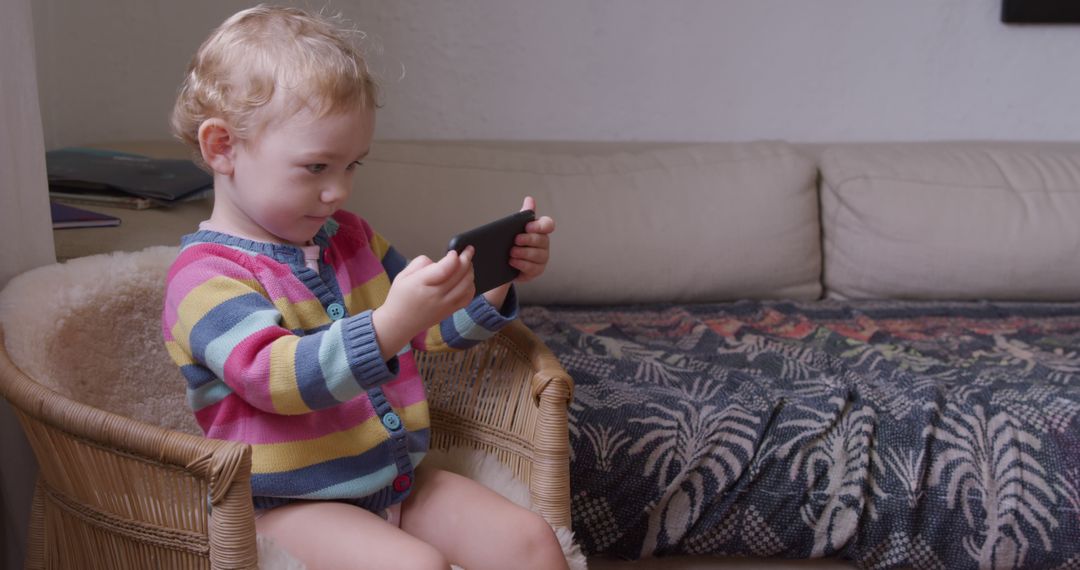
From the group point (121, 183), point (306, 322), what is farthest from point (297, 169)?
point (121, 183)

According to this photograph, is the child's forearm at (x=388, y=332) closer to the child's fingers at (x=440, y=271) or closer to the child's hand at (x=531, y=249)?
the child's fingers at (x=440, y=271)

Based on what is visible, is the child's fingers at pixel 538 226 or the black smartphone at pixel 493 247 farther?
the child's fingers at pixel 538 226

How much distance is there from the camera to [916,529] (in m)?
1.46

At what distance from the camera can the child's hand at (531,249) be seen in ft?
3.74

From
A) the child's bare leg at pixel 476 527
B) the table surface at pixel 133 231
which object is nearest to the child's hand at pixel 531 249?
the child's bare leg at pixel 476 527

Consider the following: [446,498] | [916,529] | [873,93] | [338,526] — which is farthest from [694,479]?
[873,93]

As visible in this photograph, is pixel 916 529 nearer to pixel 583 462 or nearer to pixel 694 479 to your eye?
pixel 694 479

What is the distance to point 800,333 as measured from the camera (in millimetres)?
1931

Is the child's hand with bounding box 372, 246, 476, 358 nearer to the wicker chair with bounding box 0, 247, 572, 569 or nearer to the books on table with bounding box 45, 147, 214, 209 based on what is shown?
the wicker chair with bounding box 0, 247, 572, 569

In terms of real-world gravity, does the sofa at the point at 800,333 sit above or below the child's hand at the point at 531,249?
below

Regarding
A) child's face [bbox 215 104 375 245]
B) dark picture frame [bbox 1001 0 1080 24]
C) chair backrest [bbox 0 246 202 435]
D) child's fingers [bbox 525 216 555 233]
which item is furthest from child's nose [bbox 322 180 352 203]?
dark picture frame [bbox 1001 0 1080 24]

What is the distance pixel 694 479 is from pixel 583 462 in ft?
0.53

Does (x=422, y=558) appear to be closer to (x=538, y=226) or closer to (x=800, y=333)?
(x=538, y=226)

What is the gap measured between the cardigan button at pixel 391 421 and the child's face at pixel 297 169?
0.22 metres
